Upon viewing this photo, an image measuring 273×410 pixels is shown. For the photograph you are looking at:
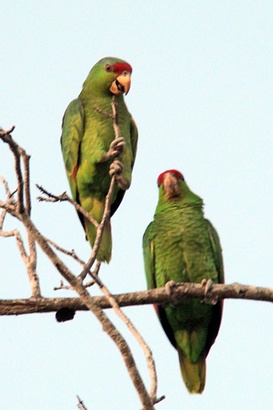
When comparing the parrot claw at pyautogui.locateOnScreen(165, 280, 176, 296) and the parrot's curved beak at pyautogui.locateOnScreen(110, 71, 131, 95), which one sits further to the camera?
the parrot's curved beak at pyautogui.locateOnScreen(110, 71, 131, 95)

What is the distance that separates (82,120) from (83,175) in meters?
0.41

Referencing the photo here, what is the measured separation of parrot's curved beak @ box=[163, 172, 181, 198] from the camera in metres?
5.01

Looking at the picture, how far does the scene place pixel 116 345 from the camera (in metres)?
3.05

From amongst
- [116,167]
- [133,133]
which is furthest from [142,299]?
[133,133]

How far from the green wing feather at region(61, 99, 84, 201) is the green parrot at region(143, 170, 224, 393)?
0.71 metres

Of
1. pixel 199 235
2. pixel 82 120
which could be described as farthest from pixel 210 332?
pixel 82 120

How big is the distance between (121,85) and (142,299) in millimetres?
2050

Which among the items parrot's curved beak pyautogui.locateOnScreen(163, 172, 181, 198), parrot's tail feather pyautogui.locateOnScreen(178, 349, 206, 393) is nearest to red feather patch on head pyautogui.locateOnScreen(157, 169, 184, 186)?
parrot's curved beak pyautogui.locateOnScreen(163, 172, 181, 198)

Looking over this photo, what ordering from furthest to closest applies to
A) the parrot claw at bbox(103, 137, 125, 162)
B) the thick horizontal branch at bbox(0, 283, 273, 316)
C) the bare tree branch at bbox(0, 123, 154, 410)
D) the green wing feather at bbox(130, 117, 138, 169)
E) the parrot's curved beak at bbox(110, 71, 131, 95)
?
1. the green wing feather at bbox(130, 117, 138, 169)
2. the parrot's curved beak at bbox(110, 71, 131, 95)
3. the parrot claw at bbox(103, 137, 125, 162)
4. the thick horizontal branch at bbox(0, 283, 273, 316)
5. the bare tree branch at bbox(0, 123, 154, 410)

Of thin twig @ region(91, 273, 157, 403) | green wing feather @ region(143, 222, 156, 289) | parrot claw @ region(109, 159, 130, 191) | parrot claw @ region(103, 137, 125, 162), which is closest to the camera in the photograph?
thin twig @ region(91, 273, 157, 403)

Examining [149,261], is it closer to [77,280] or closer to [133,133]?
[133,133]

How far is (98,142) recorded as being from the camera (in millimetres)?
4996

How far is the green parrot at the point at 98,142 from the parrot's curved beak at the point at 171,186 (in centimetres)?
28

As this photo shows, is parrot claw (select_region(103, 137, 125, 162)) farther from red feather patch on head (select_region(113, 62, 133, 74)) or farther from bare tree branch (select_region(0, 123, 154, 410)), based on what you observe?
bare tree branch (select_region(0, 123, 154, 410))
